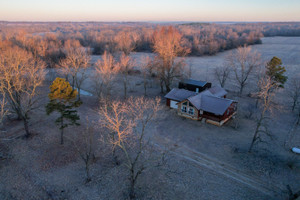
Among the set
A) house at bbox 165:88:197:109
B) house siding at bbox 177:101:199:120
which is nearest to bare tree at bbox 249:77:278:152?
house siding at bbox 177:101:199:120

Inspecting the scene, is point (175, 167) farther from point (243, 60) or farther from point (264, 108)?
point (243, 60)

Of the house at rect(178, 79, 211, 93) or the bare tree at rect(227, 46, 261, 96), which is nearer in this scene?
the bare tree at rect(227, 46, 261, 96)

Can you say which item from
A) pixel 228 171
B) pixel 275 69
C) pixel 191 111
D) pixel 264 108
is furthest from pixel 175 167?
pixel 275 69

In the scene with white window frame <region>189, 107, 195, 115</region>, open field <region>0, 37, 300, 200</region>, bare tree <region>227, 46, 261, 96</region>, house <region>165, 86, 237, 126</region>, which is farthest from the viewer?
bare tree <region>227, 46, 261, 96</region>

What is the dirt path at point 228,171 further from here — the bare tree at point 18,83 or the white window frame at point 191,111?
the bare tree at point 18,83

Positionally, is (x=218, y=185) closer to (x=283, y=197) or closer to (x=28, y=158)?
(x=283, y=197)

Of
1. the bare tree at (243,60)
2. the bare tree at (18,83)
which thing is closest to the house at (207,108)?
the bare tree at (243,60)

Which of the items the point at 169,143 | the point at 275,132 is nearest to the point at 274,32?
the point at 275,132

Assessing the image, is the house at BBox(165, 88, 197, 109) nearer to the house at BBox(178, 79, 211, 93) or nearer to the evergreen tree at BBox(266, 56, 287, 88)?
the house at BBox(178, 79, 211, 93)
